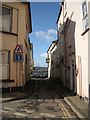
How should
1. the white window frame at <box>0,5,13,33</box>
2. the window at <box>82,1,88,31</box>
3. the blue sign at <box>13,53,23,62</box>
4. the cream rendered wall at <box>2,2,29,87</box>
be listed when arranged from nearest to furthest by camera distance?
the window at <box>82,1,88,31</box> → the blue sign at <box>13,53,23,62</box> → the cream rendered wall at <box>2,2,29,87</box> → the white window frame at <box>0,5,13,33</box>

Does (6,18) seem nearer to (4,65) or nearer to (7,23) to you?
(7,23)

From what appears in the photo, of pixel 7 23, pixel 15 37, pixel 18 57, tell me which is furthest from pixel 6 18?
pixel 18 57

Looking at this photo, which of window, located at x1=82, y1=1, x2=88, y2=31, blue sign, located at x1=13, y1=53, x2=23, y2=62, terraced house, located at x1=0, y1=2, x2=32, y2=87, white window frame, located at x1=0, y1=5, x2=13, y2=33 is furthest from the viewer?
white window frame, located at x1=0, y1=5, x2=13, y2=33

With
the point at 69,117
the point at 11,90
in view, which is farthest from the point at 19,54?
the point at 69,117

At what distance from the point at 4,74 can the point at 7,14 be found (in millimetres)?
4352

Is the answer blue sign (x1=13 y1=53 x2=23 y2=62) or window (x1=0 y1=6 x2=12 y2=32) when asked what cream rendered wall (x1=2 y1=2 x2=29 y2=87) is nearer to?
window (x1=0 y1=6 x2=12 y2=32)

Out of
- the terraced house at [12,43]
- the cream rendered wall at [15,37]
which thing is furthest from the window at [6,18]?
the cream rendered wall at [15,37]

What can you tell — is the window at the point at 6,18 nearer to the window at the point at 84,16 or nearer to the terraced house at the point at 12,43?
the terraced house at the point at 12,43

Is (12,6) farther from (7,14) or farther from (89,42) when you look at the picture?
(89,42)

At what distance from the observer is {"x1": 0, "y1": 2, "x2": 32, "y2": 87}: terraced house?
29.0 ft

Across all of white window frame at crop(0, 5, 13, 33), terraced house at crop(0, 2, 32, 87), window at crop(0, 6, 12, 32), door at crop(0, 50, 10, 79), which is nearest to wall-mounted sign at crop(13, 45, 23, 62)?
terraced house at crop(0, 2, 32, 87)

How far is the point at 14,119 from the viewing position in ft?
14.6

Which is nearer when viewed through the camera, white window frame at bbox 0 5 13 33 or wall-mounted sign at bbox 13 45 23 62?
wall-mounted sign at bbox 13 45 23 62

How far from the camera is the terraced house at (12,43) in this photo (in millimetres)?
8844
